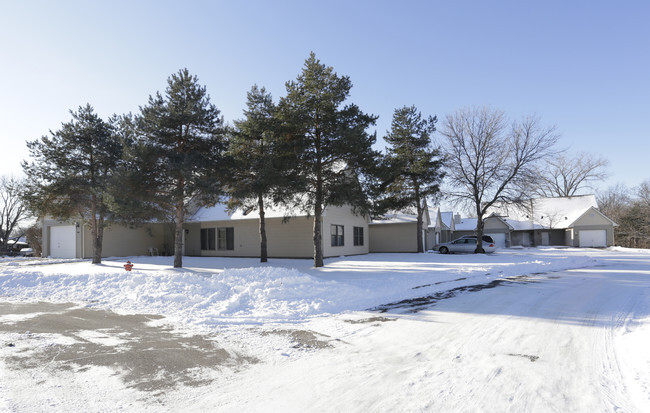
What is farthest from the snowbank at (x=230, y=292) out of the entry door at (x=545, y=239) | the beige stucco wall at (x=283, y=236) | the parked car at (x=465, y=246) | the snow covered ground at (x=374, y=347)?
the entry door at (x=545, y=239)

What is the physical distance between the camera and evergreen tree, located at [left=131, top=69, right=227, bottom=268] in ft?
52.3

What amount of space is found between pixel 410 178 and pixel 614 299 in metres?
19.9

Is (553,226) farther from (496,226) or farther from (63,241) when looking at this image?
(63,241)

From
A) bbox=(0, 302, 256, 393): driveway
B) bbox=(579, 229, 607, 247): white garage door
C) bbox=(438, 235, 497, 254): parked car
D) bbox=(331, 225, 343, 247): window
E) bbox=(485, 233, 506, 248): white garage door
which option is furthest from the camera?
bbox=(485, 233, 506, 248): white garage door

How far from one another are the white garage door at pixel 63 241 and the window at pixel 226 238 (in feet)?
35.2

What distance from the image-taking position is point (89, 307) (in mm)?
9664

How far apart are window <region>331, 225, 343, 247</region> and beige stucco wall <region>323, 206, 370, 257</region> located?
0.24 meters

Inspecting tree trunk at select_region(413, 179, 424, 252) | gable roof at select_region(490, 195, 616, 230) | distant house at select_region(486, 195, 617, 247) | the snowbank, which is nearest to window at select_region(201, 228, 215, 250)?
the snowbank

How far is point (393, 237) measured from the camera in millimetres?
32688

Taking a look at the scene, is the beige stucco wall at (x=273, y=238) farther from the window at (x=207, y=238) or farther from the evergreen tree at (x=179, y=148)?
the evergreen tree at (x=179, y=148)

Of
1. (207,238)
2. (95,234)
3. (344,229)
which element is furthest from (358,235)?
(95,234)

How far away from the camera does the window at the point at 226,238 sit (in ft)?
87.9

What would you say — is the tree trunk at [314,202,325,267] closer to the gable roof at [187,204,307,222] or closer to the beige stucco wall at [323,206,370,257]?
the beige stucco wall at [323,206,370,257]

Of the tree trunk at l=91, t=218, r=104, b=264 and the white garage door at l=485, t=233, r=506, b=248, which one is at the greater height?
the tree trunk at l=91, t=218, r=104, b=264
